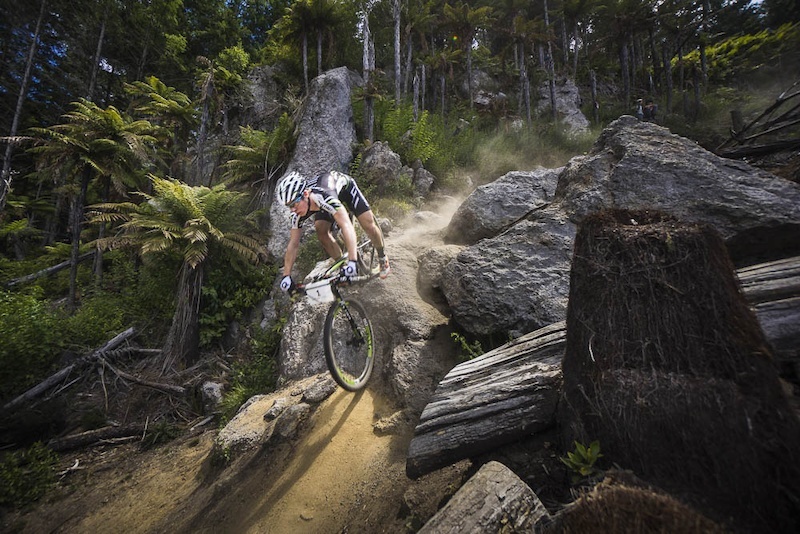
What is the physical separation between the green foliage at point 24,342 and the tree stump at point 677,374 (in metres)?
9.64

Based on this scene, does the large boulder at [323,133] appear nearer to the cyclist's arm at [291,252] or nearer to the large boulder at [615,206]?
the cyclist's arm at [291,252]

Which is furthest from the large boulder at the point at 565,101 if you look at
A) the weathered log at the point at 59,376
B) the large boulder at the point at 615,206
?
the weathered log at the point at 59,376

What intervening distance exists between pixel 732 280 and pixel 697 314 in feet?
0.94

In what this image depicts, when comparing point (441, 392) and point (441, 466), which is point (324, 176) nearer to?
point (441, 392)

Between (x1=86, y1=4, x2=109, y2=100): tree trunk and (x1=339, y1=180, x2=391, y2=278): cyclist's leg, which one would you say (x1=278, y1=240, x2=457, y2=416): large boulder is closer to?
(x1=339, y1=180, x2=391, y2=278): cyclist's leg

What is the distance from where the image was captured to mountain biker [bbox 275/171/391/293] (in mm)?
3441

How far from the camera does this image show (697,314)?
63.6 inches

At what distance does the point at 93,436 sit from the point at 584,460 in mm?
8133

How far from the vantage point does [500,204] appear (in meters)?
5.76

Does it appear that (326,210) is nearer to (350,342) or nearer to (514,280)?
(350,342)

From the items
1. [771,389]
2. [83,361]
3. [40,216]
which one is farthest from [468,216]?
[40,216]

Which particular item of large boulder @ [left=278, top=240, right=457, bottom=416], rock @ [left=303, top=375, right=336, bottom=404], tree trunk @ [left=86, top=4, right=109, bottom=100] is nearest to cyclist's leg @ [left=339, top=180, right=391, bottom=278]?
large boulder @ [left=278, top=240, right=457, bottom=416]

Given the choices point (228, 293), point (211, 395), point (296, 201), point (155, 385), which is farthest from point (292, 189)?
point (155, 385)

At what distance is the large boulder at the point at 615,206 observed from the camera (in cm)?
323
